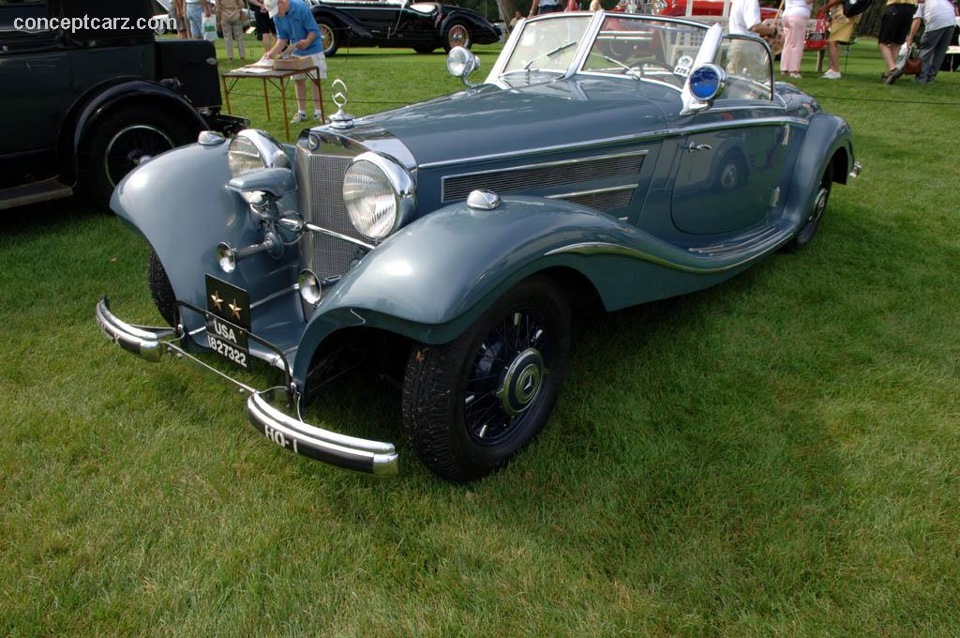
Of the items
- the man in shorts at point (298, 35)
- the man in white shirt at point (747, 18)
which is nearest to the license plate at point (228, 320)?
the man in shorts at point (298, 35)

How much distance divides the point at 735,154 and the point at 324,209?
91.8 inches

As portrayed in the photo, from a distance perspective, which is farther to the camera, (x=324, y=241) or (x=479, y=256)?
(x=324, y=241)

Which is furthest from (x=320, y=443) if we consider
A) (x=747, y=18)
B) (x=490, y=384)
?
(x=747, y=18)

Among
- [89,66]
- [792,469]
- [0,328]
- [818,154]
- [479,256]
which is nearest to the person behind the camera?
[479,256]

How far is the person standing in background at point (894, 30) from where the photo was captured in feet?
38.5

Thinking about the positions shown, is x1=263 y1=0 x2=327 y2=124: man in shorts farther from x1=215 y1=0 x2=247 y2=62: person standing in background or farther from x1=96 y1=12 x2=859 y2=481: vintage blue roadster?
x1=215 y1=0 x2=247 y2=62: person standing in background

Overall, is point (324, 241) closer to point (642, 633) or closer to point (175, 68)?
point (642, 633)

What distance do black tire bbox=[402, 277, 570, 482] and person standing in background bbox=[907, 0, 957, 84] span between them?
1200 centimetres

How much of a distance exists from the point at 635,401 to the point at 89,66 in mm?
4885

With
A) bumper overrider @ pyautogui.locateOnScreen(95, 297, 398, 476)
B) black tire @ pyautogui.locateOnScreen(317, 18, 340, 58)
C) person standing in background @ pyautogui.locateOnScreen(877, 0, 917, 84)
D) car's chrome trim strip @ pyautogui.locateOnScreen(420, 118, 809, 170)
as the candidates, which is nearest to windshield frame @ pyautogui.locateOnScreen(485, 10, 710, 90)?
car's chrome trim strip @ pyautogui.locateOnScreen(420, 118, 809, 170)

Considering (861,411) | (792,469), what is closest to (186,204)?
(792,469)

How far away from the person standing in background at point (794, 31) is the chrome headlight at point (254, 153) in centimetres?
1137

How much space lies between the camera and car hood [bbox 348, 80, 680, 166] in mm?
2729

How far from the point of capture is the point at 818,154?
4543mm
